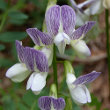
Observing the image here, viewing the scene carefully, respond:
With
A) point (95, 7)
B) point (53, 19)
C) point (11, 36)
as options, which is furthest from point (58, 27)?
point (95, 7)

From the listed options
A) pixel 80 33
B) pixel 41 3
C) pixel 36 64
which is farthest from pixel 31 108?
pixel 41 3

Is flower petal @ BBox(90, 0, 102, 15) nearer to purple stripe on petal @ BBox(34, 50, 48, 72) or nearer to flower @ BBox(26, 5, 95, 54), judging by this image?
flower @ BBox(26, 5, 95, 54)

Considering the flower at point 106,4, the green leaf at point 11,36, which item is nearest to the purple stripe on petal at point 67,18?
the green leaf at point 11,36

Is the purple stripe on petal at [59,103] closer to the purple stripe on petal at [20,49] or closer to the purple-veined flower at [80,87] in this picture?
the purple-veined flower at [80,87]

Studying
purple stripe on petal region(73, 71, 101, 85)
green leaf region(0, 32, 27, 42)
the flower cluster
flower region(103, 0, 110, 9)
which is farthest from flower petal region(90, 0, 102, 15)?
purple stripe on petal region(73, 71, 101, 85)

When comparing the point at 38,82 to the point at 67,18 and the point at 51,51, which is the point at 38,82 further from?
the point at 67,18
